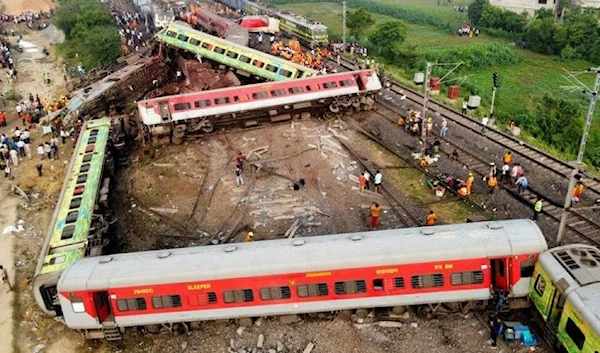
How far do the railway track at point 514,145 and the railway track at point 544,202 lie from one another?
1920mm

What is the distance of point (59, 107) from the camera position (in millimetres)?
42562

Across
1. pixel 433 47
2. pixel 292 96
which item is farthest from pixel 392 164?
pixel 433 47

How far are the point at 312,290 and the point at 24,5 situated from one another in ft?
312

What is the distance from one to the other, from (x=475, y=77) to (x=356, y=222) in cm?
3495

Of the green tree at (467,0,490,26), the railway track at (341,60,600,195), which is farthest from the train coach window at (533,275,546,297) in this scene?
the green tree at (467,0,490,26)

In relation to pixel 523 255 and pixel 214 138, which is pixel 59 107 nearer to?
pixel 214 138

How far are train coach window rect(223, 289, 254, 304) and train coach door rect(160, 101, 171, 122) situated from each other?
18.8m

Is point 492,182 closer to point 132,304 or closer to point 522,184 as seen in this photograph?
point 522,184

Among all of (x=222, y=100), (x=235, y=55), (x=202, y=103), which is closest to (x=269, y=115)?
(x=222, y=100)

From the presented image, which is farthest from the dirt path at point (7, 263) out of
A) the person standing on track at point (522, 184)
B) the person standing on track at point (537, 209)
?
the person standing on track at point (522, 184)

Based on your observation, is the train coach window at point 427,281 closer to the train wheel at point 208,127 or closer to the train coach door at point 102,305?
the train coach door at point 102,305

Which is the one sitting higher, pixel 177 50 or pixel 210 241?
pixel 177 50

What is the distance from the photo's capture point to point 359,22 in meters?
62.0

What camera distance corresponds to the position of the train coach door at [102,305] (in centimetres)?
1912
